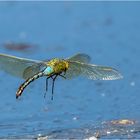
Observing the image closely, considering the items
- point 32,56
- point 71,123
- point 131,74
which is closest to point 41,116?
point 71,123

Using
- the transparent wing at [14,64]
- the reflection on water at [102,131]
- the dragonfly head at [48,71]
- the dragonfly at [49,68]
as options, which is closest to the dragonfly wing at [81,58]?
the dragonfly at [49,68]

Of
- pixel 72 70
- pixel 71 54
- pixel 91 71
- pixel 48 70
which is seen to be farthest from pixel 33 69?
pixel 71 54

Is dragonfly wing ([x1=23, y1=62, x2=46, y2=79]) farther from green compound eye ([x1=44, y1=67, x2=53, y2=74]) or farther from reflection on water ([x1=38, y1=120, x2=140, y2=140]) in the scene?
reflection on water ([x1=38, y1=120, x2=140, y2=140])

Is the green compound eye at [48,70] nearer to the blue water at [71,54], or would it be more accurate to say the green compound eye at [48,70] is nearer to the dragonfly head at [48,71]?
the dragonfly head at [48,71]

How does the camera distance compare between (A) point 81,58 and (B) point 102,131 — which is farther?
(A) point 81,58

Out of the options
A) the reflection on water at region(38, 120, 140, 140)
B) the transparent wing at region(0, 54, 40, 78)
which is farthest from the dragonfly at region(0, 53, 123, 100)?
the reflection on water at region(38, 120, 140, 140)

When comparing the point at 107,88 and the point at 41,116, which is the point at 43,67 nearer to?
the point at 41,116

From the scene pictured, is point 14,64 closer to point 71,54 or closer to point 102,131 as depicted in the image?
point 102,131
